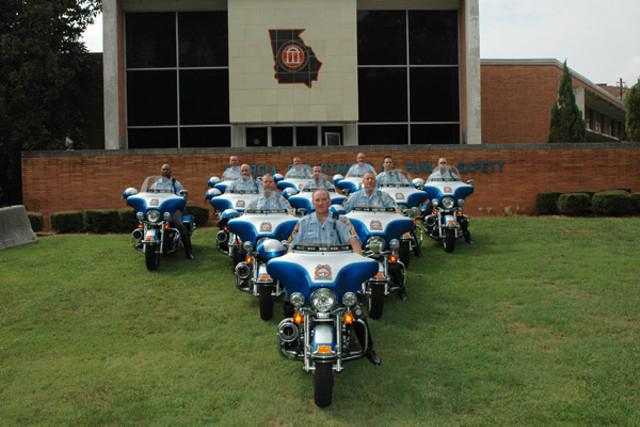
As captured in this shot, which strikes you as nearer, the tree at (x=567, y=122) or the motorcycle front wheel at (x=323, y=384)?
the motorcycle front wheel at (x=323, y=384)

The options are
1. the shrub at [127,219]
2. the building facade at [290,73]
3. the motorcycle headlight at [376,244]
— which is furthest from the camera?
the building facade at [290,73]

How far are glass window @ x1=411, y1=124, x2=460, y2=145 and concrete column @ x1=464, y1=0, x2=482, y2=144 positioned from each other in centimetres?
144

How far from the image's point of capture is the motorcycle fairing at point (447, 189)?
12.1 metres

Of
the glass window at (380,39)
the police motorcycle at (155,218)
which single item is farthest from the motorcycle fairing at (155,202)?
the glass window at (380,39)

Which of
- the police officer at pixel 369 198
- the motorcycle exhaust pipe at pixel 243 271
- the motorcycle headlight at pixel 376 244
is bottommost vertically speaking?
the motorcycle exhaust pipe at pixel 243 271

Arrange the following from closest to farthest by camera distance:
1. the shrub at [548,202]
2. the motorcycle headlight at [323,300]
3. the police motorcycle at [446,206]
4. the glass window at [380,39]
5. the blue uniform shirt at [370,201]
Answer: the motorcycle headlight at [323,300] → the blue uniform shirt at [370,201] → the police motorcycle at [446,206] → the shrub at [548,202] → the glass window at [380,39]

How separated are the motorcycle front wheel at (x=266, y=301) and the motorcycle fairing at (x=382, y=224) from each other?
1.48 metres

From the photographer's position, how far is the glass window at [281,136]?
24203mm

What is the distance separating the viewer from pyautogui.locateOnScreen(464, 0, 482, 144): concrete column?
2398 centimetres

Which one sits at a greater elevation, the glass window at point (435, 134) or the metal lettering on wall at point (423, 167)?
the glass window at point (435, 134)

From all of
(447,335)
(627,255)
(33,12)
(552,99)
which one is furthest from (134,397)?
(552,99)

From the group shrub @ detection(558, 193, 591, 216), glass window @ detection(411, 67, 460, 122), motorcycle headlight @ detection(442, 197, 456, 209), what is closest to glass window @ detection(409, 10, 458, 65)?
glass window @ detection(411, 67, 460, 122)

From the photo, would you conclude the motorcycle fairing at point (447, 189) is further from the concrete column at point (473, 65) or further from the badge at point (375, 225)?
the concrete column at point (473, 65)

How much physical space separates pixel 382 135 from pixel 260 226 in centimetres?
1741
